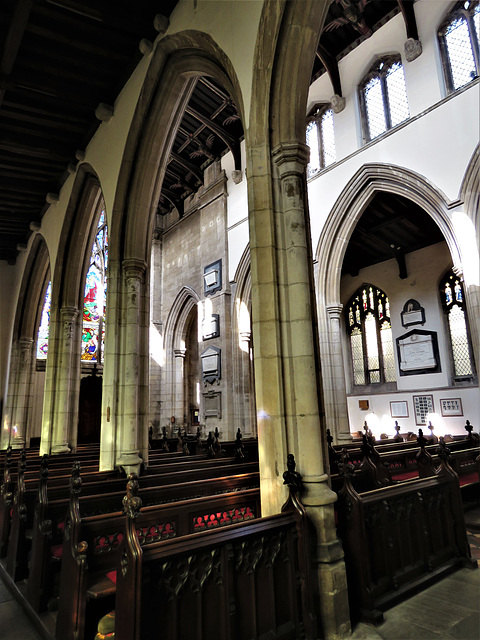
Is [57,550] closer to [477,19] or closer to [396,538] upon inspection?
[396,538]

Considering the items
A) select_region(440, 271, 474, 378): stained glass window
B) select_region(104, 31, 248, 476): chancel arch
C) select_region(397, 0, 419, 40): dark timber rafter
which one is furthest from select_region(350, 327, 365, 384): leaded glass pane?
select_region(104, 31, 248, 476): chancel arch

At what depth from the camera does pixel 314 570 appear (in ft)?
8.22

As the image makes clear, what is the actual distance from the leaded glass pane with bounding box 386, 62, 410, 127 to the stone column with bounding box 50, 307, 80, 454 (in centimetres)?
763

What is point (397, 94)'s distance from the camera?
8.65m

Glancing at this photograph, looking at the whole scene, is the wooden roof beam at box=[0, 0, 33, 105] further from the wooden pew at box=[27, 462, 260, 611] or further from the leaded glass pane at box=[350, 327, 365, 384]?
the leaded glass pane at box=[350, 327, 365, 384]

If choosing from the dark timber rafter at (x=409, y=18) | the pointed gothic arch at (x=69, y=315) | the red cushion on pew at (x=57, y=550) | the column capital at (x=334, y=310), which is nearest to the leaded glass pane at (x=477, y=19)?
the dark timber rafter at (x=409, y=18)

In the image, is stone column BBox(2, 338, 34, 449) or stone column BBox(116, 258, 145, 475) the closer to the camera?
stone column BBox(116, 258, 145, 475)

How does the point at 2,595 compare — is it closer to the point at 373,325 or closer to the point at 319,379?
the point at 319,379

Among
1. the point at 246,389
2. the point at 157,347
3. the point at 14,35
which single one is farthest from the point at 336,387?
the point at 14,35

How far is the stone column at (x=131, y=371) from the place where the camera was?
5488 mm

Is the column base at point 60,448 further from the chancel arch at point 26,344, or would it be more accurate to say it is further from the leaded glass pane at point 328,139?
the leaded glass pane at point 328,139

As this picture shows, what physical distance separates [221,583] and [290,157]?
3045mm

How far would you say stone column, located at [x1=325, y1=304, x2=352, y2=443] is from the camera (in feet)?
29.3

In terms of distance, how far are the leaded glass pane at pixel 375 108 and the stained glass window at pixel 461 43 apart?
1.45 meters
